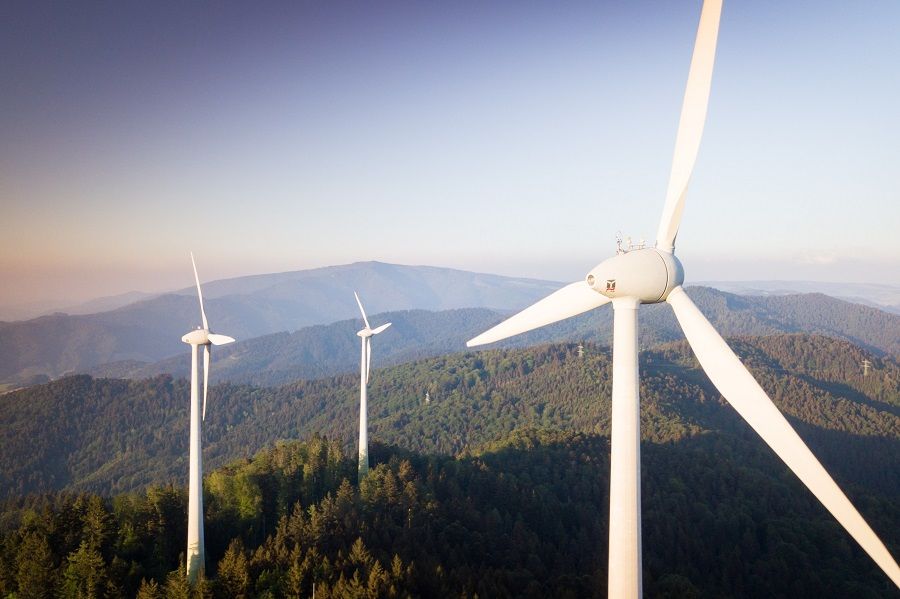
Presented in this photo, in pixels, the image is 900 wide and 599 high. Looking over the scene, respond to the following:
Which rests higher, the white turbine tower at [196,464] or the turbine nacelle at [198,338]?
the turbine nacelle at [198,338]

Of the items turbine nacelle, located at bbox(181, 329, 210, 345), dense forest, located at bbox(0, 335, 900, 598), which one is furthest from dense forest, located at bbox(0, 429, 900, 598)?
turbine nacelle, located at bbox(181, 329, 210, 345)

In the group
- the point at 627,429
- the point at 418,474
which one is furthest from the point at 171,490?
the point at 627,429

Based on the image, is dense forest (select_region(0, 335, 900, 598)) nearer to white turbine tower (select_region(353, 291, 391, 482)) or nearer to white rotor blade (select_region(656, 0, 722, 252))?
white turbine tower (select_region(353, 291, 391, 482))

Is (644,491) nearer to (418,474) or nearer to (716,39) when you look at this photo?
(418,474)

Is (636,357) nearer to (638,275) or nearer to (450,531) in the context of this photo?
(638,275)

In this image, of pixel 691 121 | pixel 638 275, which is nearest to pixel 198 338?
pixel 638 275

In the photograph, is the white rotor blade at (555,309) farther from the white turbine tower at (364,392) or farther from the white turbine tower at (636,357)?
the white turbine tower at (364,392)

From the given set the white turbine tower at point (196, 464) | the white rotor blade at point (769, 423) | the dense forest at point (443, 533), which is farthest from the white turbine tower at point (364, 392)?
the white rotor blade at point (769, 423)

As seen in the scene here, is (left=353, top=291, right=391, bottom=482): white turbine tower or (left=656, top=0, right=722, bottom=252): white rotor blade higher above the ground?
(left=656, top=0, right=722, bottom=252): white rotor blade
